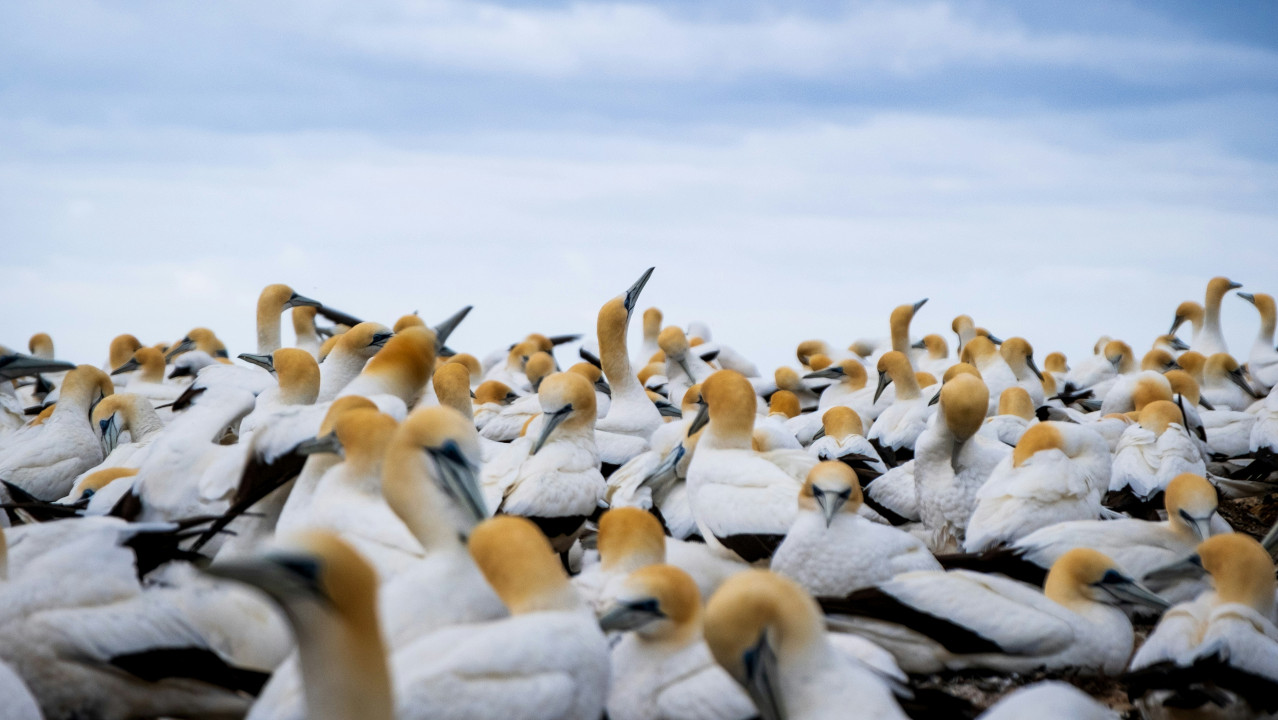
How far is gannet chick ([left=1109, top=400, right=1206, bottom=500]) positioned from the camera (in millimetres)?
6832

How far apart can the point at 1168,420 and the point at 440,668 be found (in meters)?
5.75

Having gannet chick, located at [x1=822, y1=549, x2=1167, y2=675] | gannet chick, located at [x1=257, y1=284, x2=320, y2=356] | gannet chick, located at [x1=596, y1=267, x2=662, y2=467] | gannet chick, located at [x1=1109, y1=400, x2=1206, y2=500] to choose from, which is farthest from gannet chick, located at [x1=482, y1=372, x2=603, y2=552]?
gannet chick, located at [x1=257, y1=284, x2=320, y2=356]

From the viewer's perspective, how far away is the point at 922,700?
3.62m

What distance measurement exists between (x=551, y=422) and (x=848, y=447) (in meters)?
2.42

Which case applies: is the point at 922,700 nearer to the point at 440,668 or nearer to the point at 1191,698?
the point at 1191,698

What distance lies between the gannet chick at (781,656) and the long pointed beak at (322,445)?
1883mm

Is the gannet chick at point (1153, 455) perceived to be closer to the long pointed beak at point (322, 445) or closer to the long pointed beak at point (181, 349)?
the long pointed beak at point (322, 445)

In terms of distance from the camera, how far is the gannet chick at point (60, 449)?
7434mm

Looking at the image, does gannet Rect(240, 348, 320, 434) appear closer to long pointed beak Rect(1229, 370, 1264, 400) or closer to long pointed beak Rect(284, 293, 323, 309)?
long pointed beak Rect(284, 293, 323, 309)

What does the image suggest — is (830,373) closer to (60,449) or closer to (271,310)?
(271,310)

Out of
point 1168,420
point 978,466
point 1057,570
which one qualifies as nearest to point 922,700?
point 1057,570

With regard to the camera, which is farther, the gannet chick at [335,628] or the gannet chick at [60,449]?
the gannet chick at [60,449]

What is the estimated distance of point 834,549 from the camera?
4.79 m

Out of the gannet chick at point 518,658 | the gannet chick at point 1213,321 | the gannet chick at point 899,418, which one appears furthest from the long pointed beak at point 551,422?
the gannet chick at point 1213,321
